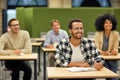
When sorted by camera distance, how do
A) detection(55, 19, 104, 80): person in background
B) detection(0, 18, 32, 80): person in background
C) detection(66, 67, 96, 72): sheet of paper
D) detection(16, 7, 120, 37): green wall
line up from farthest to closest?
detection(16, 7, 120, 37): green wall < detection(0, 18, 32, 80): person in background < detection(55, 19, 104, 80): person in background < detection(66, 67, 96, 72): sheet of paper

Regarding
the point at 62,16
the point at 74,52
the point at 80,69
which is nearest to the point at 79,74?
the point at 80,69

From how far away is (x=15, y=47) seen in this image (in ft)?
20.7

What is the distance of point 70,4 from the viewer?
20.5m

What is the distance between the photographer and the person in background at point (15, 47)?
6121 mm

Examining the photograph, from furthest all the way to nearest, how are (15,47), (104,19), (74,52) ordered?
(15,47), (104,19), (74,52)

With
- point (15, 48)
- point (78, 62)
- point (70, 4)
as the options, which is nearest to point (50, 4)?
point (70, 4)

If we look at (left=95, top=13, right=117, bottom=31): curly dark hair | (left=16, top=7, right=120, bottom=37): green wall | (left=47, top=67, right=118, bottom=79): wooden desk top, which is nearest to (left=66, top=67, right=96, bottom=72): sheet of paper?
(left=47, top=67, right=118, bottom=79): wooden desk top

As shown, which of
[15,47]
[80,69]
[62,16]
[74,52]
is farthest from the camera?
[62,16]

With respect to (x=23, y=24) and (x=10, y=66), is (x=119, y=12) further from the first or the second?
(x=10, y=66)

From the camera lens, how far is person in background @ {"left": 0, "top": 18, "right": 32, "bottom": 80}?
6121mm

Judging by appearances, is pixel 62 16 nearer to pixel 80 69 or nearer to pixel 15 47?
pixel 15 47

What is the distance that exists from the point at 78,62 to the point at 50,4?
1582 cm

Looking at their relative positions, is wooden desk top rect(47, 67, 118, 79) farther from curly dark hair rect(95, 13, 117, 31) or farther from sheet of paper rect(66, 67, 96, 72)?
curly dark hair rect(95, 13, 117, 31)

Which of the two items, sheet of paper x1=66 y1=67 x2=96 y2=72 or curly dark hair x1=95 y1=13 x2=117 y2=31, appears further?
curly dark hair x1=95 y1=13 x2=117 y2=31
